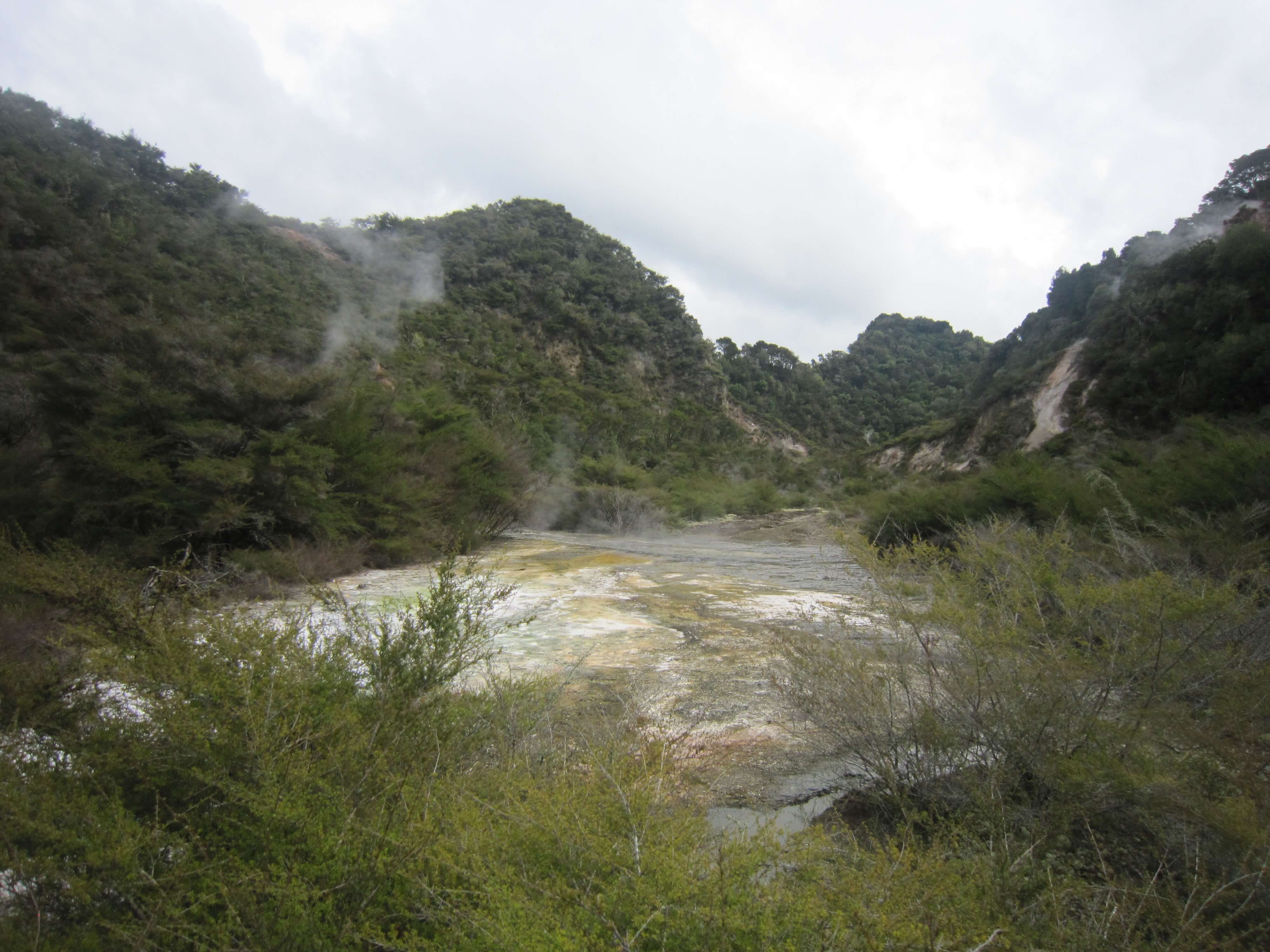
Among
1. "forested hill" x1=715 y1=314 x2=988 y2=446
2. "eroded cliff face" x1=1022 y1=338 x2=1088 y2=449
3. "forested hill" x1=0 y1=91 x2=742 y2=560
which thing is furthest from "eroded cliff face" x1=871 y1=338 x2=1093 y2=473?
"forested hill" x1=715 y1=314 x2=988 y2=446

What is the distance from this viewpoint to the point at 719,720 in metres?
4.20

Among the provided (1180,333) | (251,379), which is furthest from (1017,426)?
(251,379)

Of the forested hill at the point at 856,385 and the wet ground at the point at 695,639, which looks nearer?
the wet ground at the point at 695,639

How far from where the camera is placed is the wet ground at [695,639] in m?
3.52

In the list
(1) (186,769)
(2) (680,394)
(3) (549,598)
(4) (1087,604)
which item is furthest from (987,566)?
(2) (680,394)

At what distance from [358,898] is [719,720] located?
2983 millimetres

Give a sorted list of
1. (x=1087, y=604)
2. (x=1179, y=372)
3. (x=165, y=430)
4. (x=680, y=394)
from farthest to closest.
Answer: (x=680, y=394) → (x=1179, y=372) → (x=165, y=430) → (x=1087, y=604)

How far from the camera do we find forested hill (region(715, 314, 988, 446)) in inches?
2400

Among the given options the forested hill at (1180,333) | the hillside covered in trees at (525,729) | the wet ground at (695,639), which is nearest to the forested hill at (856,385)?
the forested hill at (1180,333)

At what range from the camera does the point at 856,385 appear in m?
70.9

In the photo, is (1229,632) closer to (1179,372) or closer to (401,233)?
(1179,372)

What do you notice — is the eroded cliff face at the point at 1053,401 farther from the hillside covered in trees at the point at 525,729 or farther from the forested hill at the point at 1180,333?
the hillside covered in trees at the point at 525,729

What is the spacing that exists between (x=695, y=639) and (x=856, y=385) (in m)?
70.3

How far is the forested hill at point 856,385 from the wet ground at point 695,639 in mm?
46845
